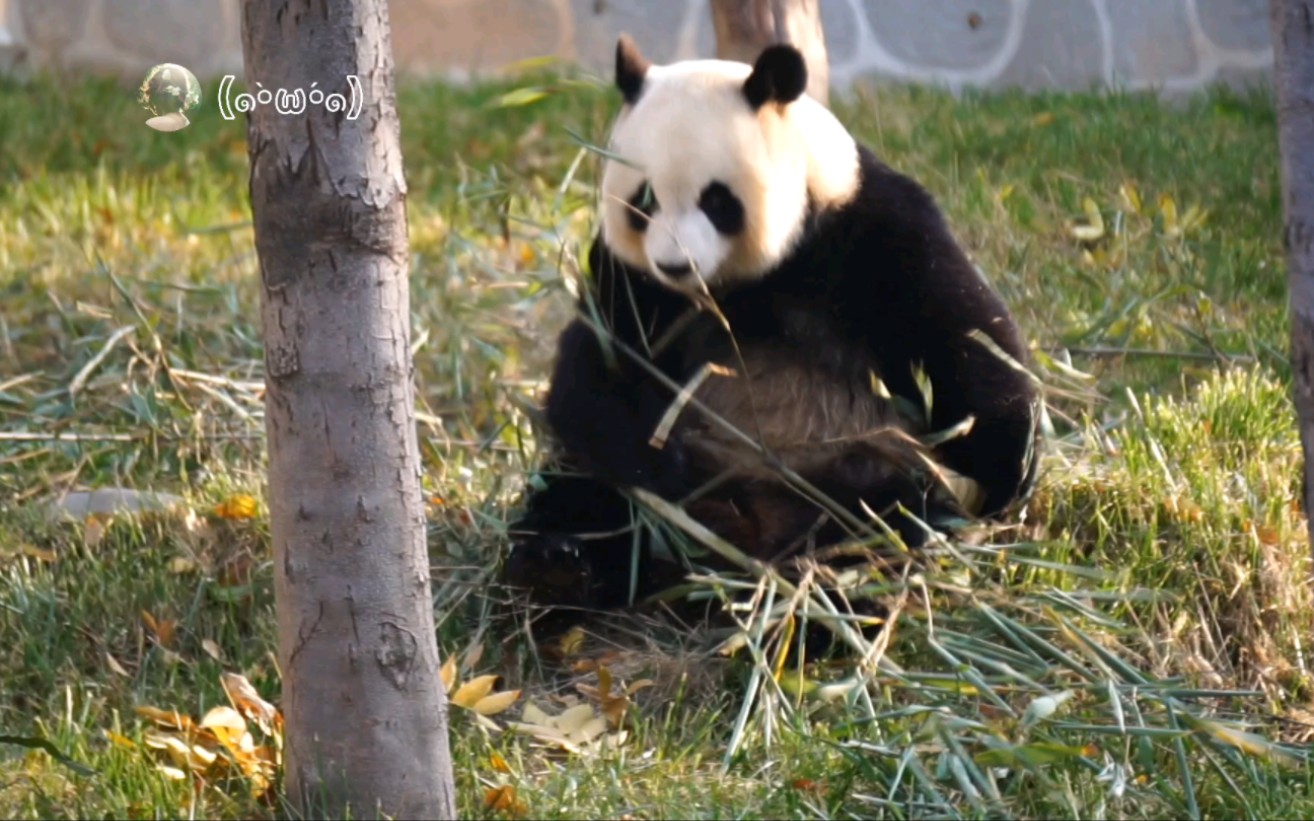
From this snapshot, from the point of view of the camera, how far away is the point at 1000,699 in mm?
2619

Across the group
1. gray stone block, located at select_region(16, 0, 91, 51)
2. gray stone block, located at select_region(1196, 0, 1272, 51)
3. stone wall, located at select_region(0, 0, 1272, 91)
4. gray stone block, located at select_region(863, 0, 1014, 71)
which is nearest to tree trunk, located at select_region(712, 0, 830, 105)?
stone wall, located at select_region(0, 0, 1272, 91)

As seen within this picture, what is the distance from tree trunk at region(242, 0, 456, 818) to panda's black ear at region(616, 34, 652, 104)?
3.68 feet

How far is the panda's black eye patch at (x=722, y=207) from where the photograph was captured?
10.1 feet

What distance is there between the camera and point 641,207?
310 cm

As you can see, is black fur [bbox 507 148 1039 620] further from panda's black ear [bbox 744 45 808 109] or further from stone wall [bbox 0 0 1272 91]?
stone wall [bbox 0 0 1272 91]

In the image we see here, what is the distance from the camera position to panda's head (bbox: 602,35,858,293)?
3.03m

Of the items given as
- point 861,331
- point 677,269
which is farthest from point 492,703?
point 861,331

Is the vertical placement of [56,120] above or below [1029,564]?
above

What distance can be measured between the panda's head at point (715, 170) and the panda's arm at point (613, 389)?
0.11m

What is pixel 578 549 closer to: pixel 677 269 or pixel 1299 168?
pixel 677 269

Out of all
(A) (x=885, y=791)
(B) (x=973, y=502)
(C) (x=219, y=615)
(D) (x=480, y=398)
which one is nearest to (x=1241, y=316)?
(B) (x=973, y=502)

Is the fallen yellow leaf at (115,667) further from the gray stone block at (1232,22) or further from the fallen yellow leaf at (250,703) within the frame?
the gray stone block at (1232,22)

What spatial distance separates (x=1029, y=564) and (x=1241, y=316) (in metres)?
1.87

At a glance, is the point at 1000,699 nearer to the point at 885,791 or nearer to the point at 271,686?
the point at 885,791
